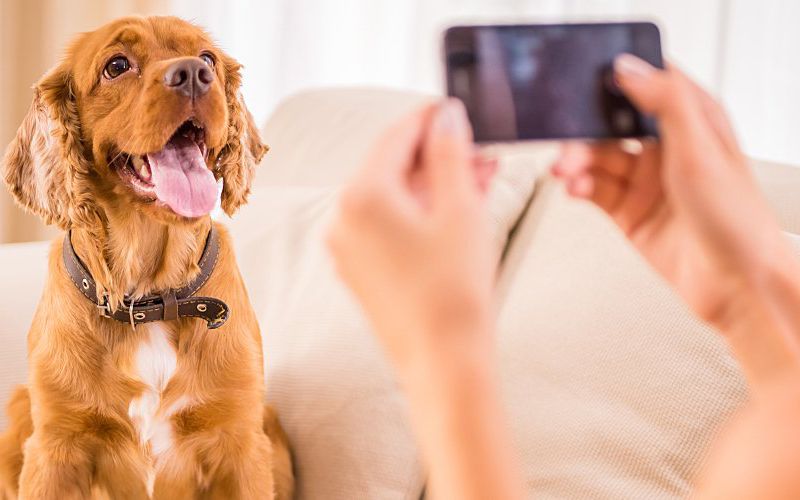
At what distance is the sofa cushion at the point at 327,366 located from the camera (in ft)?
4.05

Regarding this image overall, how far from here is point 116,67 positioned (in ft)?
3.60

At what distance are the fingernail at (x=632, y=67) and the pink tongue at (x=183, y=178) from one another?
0.55 meters

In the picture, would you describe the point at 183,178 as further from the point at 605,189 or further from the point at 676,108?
the point at 676,108

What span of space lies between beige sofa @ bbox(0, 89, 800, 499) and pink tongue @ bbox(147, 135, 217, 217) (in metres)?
0.36

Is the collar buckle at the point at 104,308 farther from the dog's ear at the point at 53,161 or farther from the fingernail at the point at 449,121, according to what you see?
the fingernail at the point at 449,121

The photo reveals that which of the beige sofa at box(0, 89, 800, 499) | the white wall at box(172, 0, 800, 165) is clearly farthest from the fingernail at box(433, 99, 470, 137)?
the white wall at box(172, 0, 800, 165)

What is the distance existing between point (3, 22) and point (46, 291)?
61.4 inches

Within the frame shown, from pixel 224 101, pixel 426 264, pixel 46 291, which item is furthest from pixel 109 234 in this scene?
pixel 426 264

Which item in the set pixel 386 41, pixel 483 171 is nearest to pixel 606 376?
pixel 483 171

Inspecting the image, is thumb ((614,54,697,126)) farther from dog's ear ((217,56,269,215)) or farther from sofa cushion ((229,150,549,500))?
sofa cushion ((229,150,549,500))

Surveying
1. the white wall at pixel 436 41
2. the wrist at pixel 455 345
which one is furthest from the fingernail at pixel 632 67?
the white wall at pixel 436 41

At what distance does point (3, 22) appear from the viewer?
2.43 meters

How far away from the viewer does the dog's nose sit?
3.34ft

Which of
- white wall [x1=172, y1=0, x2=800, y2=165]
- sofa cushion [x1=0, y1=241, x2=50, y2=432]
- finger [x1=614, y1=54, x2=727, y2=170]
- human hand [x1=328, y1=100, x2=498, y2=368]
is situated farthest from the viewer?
white wall [x1=172, y1=0, x2=800, y2=165]
